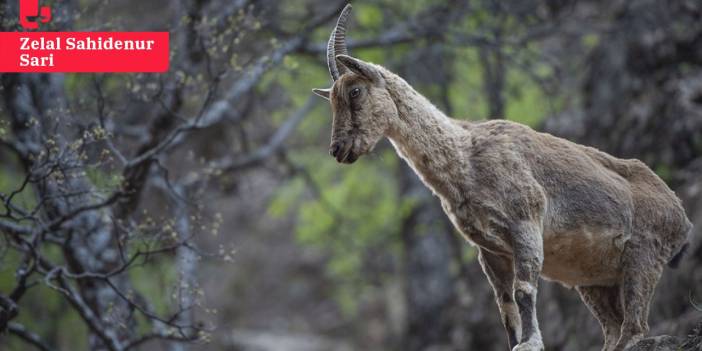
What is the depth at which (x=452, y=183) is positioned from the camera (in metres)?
6.86

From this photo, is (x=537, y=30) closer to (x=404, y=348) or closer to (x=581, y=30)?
(x=581, y=30)

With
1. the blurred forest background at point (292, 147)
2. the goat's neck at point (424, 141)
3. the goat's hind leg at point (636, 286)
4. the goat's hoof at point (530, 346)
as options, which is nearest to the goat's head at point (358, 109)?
the goat's neck at point (424, 141)

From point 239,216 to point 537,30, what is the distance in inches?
769

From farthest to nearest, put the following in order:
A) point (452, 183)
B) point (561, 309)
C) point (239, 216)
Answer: point (239, 216) → point (561, 309) → point (452, 183)

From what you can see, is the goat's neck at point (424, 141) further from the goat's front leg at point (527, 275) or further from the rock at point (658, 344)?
the rock at point (658, 344)

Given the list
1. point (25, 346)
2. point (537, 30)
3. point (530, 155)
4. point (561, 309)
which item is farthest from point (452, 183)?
point (25, 346)

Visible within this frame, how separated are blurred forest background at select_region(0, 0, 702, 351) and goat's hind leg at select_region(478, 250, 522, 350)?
295 centimetres

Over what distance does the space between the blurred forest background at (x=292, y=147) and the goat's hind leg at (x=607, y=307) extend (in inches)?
116

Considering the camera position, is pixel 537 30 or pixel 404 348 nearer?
pixel 537 30

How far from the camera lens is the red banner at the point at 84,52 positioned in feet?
34.3

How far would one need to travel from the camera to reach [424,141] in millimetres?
6953

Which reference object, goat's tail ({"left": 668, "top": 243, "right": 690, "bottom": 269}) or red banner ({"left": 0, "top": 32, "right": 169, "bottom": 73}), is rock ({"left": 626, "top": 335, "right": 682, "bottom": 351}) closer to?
goat's tail ({"left": 668, "top": 243, "right": 690, "bottom": 269})

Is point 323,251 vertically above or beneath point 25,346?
above

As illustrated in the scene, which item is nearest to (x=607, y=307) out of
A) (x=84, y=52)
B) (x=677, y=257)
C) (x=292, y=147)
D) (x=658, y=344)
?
(x=677, y=257)
